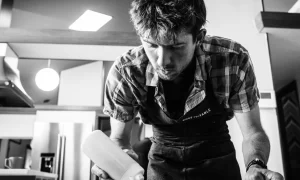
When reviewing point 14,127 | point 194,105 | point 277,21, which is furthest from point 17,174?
point 14,127

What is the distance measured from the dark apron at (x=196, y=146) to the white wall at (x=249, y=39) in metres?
1.56

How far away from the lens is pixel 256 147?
92 cm

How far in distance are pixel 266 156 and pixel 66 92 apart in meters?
4.24

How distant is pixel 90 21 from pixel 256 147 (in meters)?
3.80

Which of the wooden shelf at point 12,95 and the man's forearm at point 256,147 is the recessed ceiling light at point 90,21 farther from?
the man's forearm at point 256,147

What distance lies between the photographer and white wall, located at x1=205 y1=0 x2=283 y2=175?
8.43ft

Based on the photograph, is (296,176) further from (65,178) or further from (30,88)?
(30,88)

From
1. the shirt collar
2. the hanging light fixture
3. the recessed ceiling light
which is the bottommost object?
the shirt collar

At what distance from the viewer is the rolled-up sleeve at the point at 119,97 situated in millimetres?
1104

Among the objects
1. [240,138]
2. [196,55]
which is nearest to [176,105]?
[196,55]

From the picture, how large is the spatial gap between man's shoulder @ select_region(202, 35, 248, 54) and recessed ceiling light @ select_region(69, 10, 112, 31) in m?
3.35

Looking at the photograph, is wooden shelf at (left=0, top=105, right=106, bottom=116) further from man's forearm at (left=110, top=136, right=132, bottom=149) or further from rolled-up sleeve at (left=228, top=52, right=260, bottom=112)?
rolled-up sleeve at (left=228, top=52, right=260, bottom=112)

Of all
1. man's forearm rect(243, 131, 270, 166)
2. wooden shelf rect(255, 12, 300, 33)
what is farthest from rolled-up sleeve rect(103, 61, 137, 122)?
wooden shelf rect(255, 12, 300, 33)

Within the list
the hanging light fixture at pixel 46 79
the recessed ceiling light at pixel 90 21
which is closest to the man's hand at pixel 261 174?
the hanging light fixture at pixel 46 79
